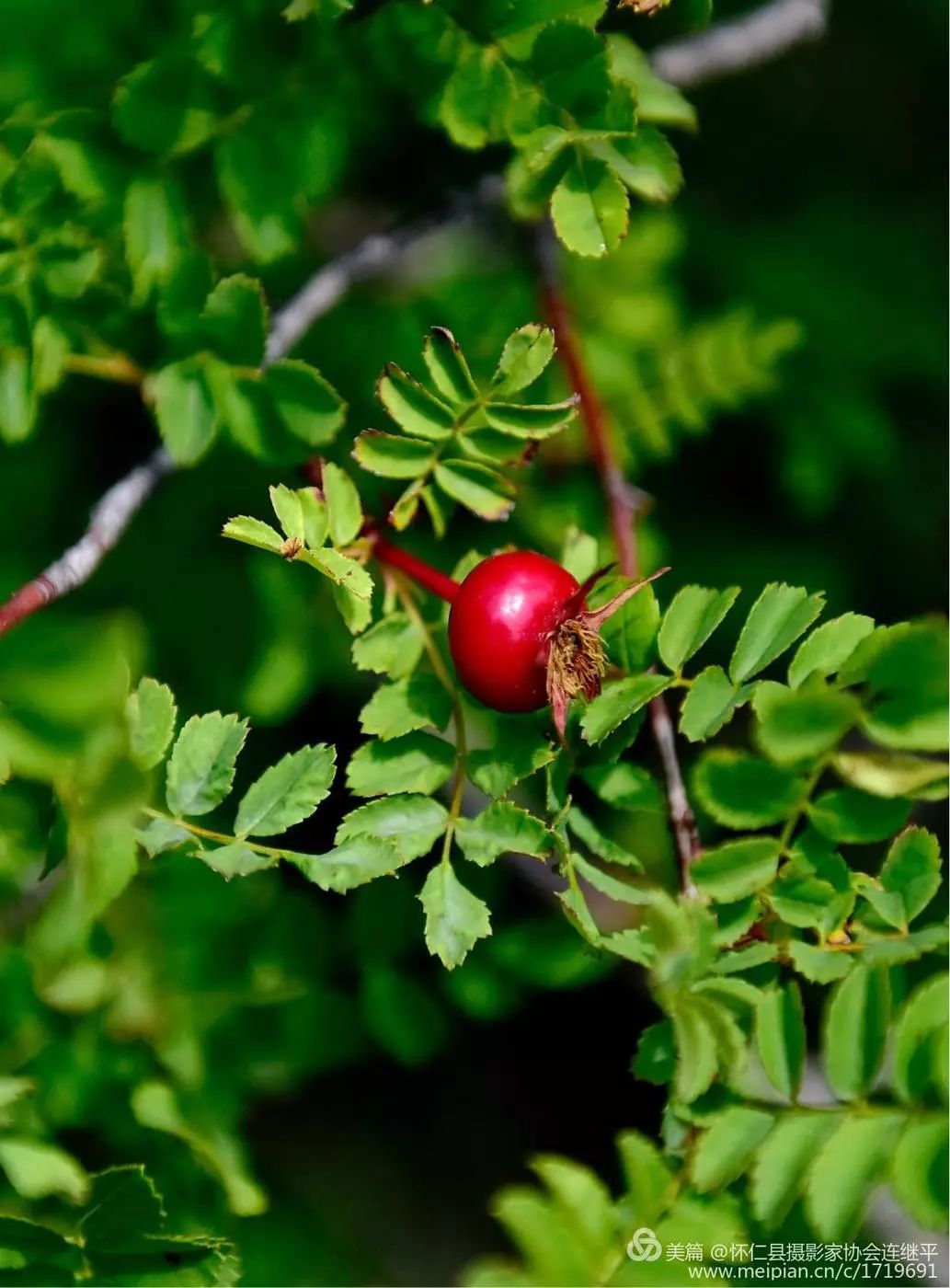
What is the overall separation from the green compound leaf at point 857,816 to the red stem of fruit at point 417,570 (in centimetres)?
38

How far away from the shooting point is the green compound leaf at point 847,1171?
0.94 metres

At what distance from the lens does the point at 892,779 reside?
1012 millimetres

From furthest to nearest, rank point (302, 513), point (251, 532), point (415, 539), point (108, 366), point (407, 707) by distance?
point (415, 539) < point (108, 366) < point (407, 707) < point (302, 513) < point (251, 532)

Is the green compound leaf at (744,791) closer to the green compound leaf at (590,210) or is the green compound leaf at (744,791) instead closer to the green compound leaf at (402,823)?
the green compound leaf at (402,823)

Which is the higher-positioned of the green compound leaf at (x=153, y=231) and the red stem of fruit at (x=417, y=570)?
the green compound leaf at (x=153, y=231)

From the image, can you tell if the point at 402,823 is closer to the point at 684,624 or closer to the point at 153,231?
the point at 684,624

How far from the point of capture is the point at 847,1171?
0.96m

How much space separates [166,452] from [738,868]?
0.79 meters

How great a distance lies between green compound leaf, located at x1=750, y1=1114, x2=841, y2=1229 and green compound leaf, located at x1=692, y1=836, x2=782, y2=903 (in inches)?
7.6

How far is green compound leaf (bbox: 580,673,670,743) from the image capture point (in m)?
0.99

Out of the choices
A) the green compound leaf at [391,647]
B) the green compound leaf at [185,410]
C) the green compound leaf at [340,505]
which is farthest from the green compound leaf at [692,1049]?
the green compound leaf at [185,410]

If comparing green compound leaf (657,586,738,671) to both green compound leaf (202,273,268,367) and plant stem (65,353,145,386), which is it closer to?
green compound leaf (202,273,268,367)

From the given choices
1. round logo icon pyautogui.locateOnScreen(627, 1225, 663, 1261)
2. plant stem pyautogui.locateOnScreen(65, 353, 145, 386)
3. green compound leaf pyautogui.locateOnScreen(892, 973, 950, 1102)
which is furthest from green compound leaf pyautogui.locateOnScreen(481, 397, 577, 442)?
round logo icon pyautogui.locateOnScreen(627, 1225, 663, 1261)

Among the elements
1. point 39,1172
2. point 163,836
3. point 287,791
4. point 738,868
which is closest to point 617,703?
point 738,868
